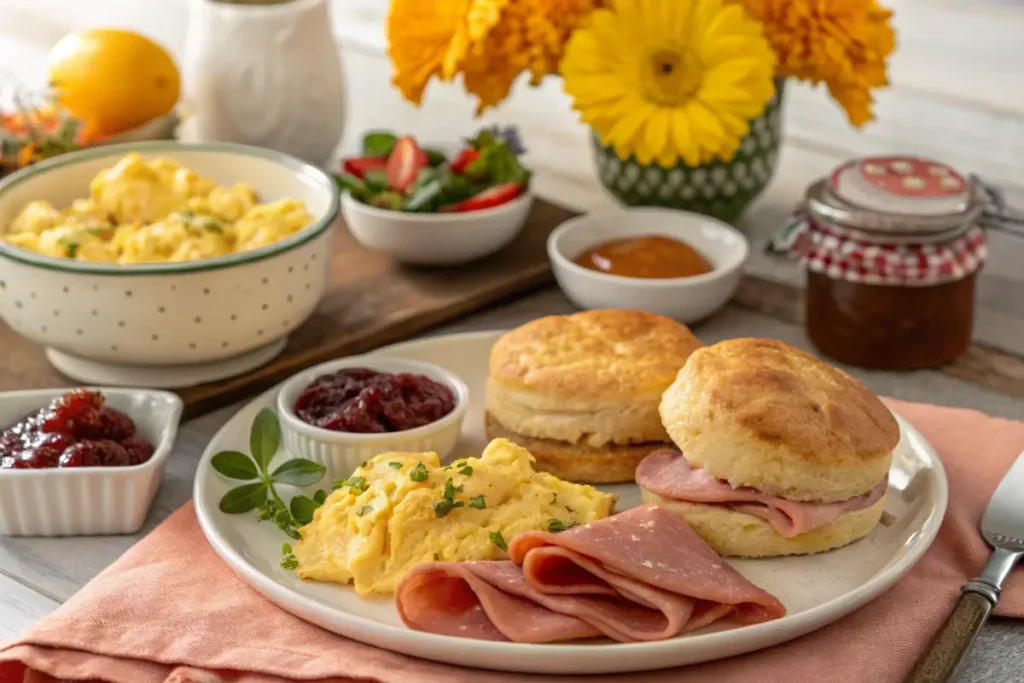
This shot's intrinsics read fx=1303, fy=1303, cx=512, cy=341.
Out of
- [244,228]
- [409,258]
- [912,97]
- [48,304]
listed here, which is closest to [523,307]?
[409,258]

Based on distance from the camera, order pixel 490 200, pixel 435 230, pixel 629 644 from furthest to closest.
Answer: pixel 490 200 → pixel 435 230 → pixel 629 644

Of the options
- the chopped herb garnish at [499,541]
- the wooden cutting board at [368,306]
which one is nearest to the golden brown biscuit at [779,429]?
the chopped herb garnish at [499,541]

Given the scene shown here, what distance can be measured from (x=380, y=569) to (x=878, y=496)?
3.08 ft

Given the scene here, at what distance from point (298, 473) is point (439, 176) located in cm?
143

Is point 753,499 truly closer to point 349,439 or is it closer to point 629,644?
point 629,644

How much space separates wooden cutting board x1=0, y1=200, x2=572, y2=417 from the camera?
10.5ft

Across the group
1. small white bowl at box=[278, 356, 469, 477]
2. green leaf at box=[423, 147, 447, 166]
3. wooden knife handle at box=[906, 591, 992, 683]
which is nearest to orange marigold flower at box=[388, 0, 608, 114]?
green leaf at box=[423, 147, 447, 166]

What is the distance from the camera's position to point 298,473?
8.52 ft

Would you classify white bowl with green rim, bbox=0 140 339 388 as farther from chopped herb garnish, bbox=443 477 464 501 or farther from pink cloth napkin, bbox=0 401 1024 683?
chopped herb garnish, bbox=443 477 464 501

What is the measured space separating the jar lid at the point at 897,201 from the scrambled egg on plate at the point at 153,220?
1314 mm

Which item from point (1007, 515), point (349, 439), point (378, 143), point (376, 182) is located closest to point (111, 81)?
point (378, 143)

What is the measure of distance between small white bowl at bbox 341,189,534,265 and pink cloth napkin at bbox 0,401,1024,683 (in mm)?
1411

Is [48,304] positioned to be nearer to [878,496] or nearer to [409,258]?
[409,258]

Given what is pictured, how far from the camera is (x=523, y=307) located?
3748 millimetres
